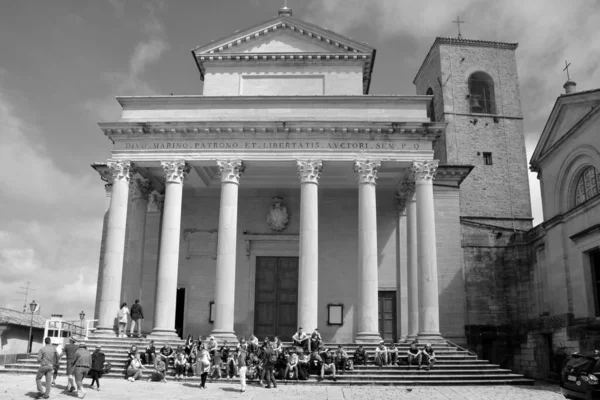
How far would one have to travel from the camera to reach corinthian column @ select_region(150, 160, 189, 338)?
24438 mm

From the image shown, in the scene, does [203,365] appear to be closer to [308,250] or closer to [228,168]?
[308,250]

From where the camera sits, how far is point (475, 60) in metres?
48.7

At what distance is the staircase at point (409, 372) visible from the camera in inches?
806

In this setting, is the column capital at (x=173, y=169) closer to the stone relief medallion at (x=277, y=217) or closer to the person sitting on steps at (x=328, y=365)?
the stone relief medallion at (x=277, y=217)

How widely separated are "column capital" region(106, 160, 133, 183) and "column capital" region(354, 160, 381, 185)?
10.2 meters

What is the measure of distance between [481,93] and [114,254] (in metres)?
34.9

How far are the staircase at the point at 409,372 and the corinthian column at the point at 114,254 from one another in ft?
5.07

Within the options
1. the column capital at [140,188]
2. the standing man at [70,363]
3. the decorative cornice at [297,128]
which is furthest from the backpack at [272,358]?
the column capital at [140,188]

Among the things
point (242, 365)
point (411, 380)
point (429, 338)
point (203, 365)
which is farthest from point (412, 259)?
point (203, 365)

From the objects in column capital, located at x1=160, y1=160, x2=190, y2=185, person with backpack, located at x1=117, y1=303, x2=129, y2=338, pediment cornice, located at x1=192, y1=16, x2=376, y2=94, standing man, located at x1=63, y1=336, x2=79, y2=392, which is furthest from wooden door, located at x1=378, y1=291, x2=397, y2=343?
standing man, located at x1=63, y1=336, x2=79, y2=392

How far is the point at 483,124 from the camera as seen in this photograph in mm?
46688

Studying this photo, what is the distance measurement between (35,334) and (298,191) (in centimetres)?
1957

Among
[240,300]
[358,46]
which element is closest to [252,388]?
[240,300]

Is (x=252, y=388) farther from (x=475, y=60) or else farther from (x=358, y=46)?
(x=475, y=60)
